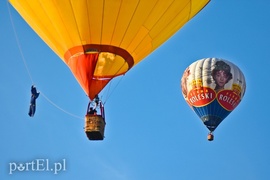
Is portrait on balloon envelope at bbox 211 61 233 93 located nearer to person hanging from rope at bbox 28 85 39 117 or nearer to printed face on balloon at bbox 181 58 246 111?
printed face on balloon at bbox 181 58 246 111

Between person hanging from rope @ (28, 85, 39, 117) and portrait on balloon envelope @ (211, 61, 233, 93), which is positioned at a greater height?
portrait on balloon envelope @ (211, 61, 233, 93)

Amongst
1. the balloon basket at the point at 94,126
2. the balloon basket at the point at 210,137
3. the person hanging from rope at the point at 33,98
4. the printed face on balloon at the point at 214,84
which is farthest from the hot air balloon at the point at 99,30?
the balloon basket at the point at 210,137

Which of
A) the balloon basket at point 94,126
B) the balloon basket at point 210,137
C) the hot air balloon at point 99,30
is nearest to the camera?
the balloon basket at point 94,126

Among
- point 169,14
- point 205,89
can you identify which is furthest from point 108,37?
point 205,89

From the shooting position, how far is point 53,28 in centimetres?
1398

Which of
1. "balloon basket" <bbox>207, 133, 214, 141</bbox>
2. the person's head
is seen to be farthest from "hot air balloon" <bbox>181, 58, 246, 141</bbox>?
"balloon basket" <bbox>207, 133, 214, 141</bbox>

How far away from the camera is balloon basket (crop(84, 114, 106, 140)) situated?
1323 cm

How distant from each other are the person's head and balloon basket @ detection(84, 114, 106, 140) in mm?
8873

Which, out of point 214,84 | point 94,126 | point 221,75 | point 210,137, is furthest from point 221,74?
point 94,126

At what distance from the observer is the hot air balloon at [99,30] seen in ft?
44.5

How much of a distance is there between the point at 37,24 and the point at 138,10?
2074 mm

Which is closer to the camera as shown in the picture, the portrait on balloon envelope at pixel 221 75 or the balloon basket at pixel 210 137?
the portrait on balloon envelope at pixel 221 75

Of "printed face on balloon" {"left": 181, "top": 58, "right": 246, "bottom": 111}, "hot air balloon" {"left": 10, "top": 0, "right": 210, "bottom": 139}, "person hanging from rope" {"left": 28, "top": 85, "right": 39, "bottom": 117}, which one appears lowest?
"person hanging from rope" {"left": 28, "top": 85, "right": 39, "bottom": 117}

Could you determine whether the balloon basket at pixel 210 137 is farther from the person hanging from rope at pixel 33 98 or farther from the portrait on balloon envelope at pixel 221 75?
the person hanging from rope at pixel 33 98
